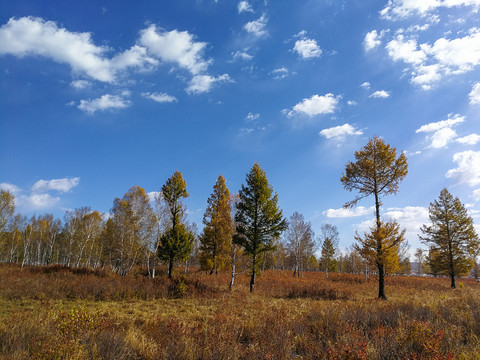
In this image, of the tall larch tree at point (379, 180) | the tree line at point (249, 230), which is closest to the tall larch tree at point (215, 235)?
the tree line at point (249, 230)

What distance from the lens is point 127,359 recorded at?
5.05 m

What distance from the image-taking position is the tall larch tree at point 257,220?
2023 cm

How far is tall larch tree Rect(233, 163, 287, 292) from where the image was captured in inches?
797

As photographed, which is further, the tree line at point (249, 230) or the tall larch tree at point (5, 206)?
the tall larch tree at point (5, 206)

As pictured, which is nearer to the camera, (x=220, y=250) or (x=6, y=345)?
(x=6, y=345)

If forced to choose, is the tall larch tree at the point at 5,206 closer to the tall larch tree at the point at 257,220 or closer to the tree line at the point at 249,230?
the tree line at the point at 249,230

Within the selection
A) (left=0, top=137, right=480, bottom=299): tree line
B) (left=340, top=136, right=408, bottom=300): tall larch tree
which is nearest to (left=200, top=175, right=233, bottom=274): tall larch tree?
(left=0, top=137, right=480, bottom=299): tree line

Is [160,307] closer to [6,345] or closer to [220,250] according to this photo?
[6,345]

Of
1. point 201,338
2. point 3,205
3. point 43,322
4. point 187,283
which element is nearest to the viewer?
point 201,338

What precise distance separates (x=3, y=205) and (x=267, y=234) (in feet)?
99.1

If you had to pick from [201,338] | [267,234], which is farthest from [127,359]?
[267,234]

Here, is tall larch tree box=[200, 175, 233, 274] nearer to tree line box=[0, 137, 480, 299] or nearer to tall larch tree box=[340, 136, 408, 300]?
tree line box=[0, 137, 480, 299]

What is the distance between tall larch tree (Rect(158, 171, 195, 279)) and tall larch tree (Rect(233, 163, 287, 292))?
7937 millimetres

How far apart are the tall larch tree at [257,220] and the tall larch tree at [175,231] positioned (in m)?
7.94
